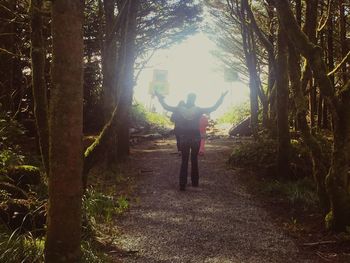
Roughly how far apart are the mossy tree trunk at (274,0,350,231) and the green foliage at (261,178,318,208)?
1.88 meters

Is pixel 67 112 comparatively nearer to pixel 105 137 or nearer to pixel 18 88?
pixel 105 137

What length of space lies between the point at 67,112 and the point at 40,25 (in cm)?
280

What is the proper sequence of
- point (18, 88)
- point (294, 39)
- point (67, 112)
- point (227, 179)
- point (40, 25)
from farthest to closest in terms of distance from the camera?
point (18, 88) < point (227, 179) < point (294, 39) < point (40, 25) < point (67, 112)

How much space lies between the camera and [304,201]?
888cm

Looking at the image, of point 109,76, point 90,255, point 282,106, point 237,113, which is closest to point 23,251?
point 90,255

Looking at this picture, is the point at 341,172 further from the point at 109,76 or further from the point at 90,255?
the point at 109,76

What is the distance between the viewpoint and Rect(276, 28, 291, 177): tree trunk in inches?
414

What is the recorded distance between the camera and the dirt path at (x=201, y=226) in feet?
20.0

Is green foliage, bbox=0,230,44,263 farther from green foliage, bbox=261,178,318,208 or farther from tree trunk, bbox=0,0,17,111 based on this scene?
tree trunk, bbox=0,0,17,111

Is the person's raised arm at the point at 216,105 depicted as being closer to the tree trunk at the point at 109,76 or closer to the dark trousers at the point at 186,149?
the dark trousers at the point at 186,149

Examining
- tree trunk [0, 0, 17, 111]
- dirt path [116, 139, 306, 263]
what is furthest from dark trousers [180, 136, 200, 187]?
tree trunk [0, 0, 17, 111]

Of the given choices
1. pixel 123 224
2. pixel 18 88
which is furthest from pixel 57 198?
pixel 18 88

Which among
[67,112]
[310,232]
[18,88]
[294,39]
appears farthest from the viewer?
[18,88]

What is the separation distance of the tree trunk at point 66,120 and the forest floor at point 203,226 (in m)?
2.00
